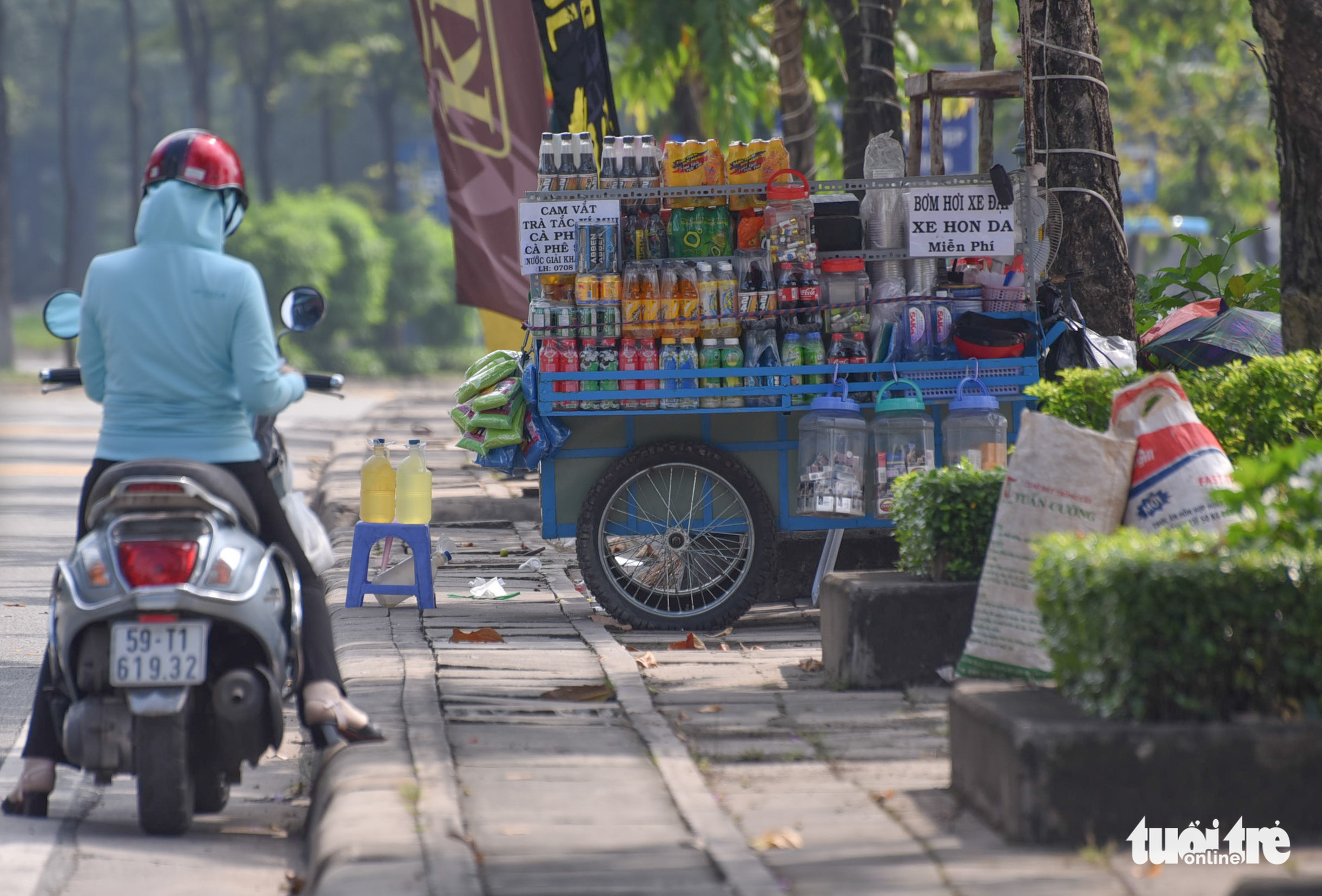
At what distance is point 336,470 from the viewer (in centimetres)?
1451

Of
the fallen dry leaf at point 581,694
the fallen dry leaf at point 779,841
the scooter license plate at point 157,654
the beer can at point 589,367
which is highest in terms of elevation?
the beer can at point 589,367

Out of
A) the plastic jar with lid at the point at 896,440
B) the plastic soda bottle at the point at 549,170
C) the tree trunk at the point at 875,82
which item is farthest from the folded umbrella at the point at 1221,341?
the tree trunk at the point at 875,82

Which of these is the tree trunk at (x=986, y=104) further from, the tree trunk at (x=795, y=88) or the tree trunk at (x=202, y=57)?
the tree trunk at (x=202, y=57)

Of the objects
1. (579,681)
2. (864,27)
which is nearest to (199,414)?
(579,681)

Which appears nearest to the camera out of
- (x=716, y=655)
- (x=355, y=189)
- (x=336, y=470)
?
(x=716, y=655)

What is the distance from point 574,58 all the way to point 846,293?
3977 millimetres

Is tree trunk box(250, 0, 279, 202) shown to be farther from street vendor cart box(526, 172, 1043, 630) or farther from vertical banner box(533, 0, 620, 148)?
street vendor cart box(526, 172, 1043, 630)

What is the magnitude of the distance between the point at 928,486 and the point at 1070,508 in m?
0.79

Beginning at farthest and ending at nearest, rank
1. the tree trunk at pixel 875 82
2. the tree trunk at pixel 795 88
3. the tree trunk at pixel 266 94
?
1. the tree trunk at pixel 266 94
2. the tree trunk at pixel 795 88
3. the tree trunk at pixel 875 82

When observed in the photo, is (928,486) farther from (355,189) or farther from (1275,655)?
(355,189)

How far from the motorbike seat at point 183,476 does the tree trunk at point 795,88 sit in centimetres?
861

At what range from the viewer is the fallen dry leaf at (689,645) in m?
6.80

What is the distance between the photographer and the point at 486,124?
1115cm

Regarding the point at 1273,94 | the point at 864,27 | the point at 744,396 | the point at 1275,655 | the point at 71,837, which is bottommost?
the point at 71,837
